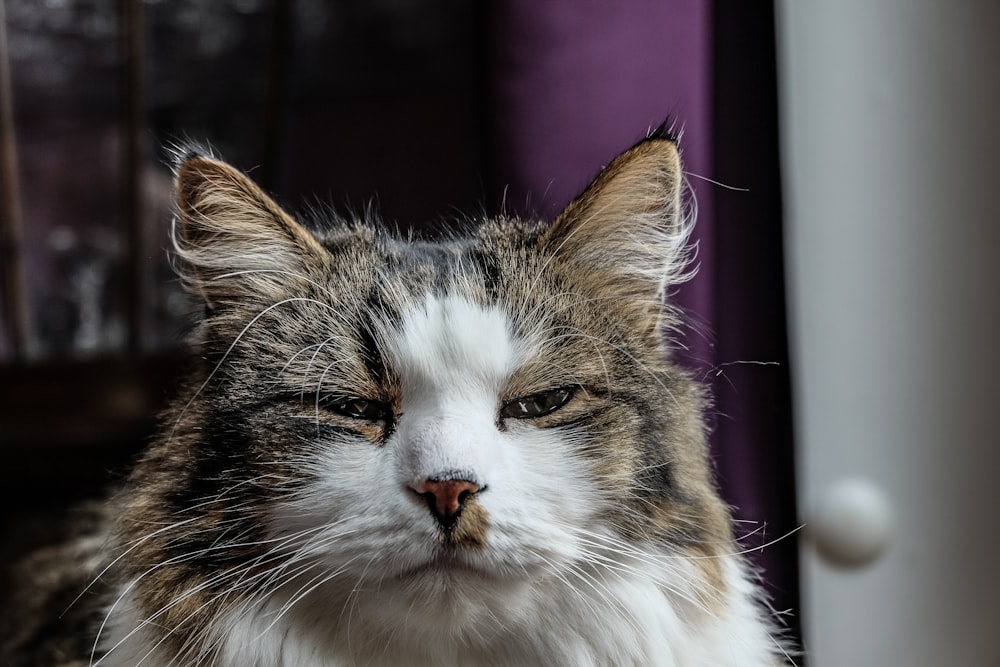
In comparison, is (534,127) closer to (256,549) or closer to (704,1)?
(704,1)

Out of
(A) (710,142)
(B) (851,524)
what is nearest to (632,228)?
(A) (710,142)

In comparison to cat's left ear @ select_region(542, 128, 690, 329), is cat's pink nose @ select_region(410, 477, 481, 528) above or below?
below

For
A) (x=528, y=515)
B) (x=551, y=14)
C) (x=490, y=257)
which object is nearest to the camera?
(x=528, y=515)

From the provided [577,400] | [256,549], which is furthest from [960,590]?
[256,549]

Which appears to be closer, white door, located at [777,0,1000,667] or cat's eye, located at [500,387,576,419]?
cat's eye, located at [500,387,576,419]

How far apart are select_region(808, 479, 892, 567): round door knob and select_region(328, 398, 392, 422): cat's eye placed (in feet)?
1.40

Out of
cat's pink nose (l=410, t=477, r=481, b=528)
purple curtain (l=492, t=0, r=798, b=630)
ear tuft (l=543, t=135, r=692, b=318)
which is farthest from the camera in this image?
purple curtain (l=492, t=0, r=798, b=630)

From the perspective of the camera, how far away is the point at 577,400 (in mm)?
728

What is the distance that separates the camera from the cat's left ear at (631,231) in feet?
2.44

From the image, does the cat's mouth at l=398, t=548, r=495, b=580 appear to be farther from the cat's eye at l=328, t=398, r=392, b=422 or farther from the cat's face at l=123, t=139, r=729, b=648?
the cat's eye at l=328, t=398, r=392, b=422

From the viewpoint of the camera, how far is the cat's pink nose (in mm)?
626

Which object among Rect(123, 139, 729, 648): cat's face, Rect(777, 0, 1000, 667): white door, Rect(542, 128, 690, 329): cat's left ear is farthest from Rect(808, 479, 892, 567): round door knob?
Rect(542, 128, 690, 329): cat's left ear

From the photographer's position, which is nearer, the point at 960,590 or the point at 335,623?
the point at 335,623

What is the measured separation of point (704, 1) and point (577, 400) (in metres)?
0.41
